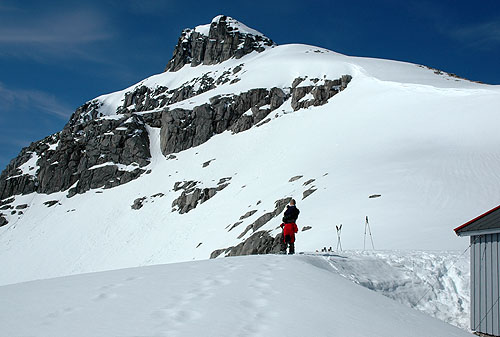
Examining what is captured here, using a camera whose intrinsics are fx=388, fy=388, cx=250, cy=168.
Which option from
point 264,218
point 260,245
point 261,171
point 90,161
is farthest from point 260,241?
point 90,161

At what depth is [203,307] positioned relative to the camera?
4.83 meters

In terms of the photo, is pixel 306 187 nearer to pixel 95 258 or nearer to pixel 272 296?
pixel 272 296

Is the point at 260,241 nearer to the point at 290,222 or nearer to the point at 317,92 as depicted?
the point at 290,222

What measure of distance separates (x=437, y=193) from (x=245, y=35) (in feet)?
331

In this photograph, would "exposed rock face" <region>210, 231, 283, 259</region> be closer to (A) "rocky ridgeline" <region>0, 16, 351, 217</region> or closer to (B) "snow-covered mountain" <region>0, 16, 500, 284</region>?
(B) "snow-covered mountain" <region>0, 16, 500, 284</region>

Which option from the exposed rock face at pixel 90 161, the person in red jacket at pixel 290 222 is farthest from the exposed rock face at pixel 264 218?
the exposed rock face at pixel 90 161

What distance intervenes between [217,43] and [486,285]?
4376 inches

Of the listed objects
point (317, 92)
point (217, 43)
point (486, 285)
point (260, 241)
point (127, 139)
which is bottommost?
point (486, 285)

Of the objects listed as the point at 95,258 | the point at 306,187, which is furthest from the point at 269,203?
the point at 95,258

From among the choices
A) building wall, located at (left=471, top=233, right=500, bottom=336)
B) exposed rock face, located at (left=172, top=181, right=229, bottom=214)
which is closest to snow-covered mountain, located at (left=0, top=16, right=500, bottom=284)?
exposed rock face, located at (left=172, top=181, right=229, bottom=214)

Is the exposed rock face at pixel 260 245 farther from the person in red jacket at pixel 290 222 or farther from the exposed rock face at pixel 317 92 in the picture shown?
the exposed rock face at pixel 317 92

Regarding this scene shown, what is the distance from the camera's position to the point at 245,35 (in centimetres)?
11200

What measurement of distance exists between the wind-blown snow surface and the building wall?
456 cm

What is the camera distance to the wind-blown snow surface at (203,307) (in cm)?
417
